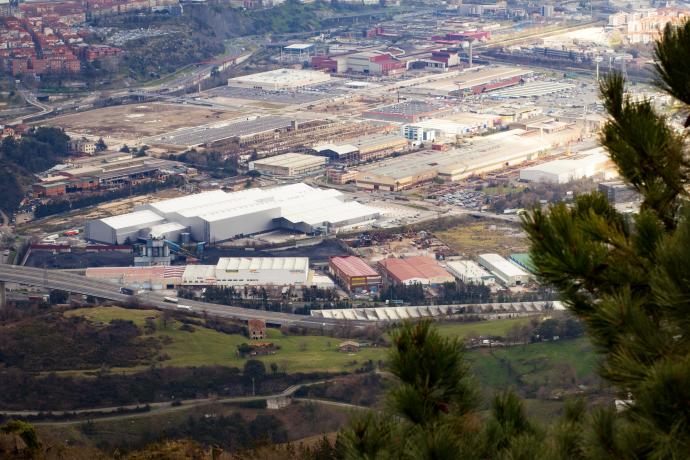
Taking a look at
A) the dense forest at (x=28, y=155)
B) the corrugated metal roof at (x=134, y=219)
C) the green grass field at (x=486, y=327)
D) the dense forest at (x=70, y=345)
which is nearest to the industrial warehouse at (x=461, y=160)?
the corrugated metal roof at (x=134, y=219)

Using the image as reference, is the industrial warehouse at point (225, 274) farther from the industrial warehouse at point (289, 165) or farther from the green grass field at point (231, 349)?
the industrial warehouse at point (289, 165)

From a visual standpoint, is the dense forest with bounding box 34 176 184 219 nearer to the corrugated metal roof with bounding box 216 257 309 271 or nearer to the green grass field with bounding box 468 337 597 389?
the corrugated metal roof with bounding box 216 257 309 271

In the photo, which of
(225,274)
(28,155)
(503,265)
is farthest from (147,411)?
(28,155)

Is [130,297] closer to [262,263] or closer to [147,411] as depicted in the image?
[262,263]

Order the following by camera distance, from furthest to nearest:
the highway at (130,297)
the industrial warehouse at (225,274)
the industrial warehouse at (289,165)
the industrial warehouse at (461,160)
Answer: the industrial warehouse at (289,165), the industrial warehouse at (461,160), the industrial warehouse at (225,274), the highway at (130,297)

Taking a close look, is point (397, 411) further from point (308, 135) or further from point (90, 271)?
point (308, 135)

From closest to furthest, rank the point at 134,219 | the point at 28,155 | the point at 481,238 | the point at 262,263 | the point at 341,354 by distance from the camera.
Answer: the point at 341,354 < the point at 262,263 < the point at 481,238 < the point at 134,219 < the point at 28,155
